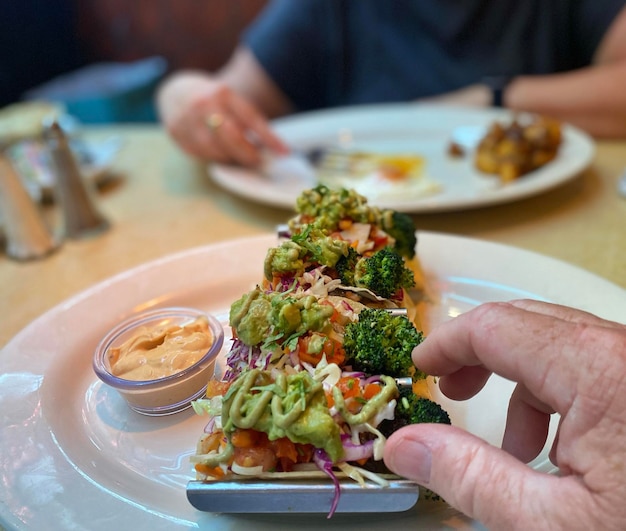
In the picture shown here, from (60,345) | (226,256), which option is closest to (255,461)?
(60,345)

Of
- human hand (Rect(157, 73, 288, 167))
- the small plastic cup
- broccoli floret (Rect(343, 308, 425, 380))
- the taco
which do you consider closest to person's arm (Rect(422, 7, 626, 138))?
human hand (Rect(157, 73, 288, 167))

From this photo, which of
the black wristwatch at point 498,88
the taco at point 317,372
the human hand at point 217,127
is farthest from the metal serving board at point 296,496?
the black wristwatch at point 498,88

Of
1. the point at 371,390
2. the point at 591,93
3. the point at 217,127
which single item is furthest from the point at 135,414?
the point at 591,93

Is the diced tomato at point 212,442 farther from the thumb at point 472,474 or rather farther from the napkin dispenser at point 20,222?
the napkin dispenser at point 20,222

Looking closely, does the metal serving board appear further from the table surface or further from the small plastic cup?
the table surface

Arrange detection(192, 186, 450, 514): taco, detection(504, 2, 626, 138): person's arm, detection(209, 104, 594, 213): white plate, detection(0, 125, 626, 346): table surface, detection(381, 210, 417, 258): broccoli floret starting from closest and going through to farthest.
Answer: detection(192, 186, 450, 514): taco < detection(381, 210, 417, 258): broccoli floret < detection(0, 125, 626, 346): table surface < detection(209, 104, 594, 213): white plate < detection(504, 2, 626, 138): person's arm

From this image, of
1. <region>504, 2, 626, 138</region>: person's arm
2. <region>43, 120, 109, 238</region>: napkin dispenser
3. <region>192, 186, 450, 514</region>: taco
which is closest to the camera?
<region>192, 186, 450, 514</region>: taco

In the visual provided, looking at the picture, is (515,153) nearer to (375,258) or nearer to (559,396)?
(375,258)

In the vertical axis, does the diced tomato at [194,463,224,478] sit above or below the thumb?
below
